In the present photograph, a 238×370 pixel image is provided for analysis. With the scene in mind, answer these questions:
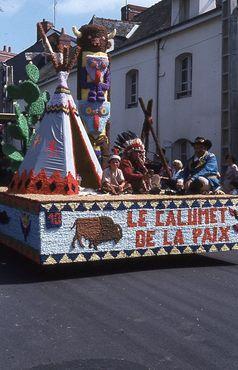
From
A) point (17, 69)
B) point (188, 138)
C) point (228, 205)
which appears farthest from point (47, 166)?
point (17, 69)


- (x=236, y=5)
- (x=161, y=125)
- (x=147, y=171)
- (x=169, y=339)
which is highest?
(x=236, y=5)

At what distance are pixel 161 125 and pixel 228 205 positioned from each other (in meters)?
12.8

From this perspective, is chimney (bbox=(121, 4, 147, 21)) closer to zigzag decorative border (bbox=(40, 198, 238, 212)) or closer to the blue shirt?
the blue shirt

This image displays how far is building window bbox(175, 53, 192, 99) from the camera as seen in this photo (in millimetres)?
19156

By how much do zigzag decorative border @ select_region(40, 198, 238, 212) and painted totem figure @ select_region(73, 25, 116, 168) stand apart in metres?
3.08

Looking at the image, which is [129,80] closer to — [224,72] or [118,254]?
[224,72]

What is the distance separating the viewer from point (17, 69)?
36.7 meters

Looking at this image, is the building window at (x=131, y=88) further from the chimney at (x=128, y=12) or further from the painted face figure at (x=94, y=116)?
the painted face figure at (x=94, y=116)

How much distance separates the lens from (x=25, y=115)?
13250mm

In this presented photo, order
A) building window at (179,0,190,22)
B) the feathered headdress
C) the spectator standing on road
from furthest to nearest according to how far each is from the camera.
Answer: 1. building window at (179,0,190,22)
2. the spectator standing on road
3. the feathered headdress

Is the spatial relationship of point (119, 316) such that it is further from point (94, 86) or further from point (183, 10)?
point (183, 10)

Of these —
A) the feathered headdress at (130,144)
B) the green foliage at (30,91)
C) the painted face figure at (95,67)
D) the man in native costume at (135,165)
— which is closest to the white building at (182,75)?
the green foliage at (30,91)

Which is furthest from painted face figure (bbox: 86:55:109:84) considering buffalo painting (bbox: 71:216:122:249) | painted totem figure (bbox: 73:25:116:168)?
buffalo painting (bbox: 71:216:122:249)

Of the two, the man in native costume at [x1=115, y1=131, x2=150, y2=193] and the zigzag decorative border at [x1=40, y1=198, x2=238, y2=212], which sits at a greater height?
the man in native costume at [x1=115, y1=131, x2=150, y2=193]
